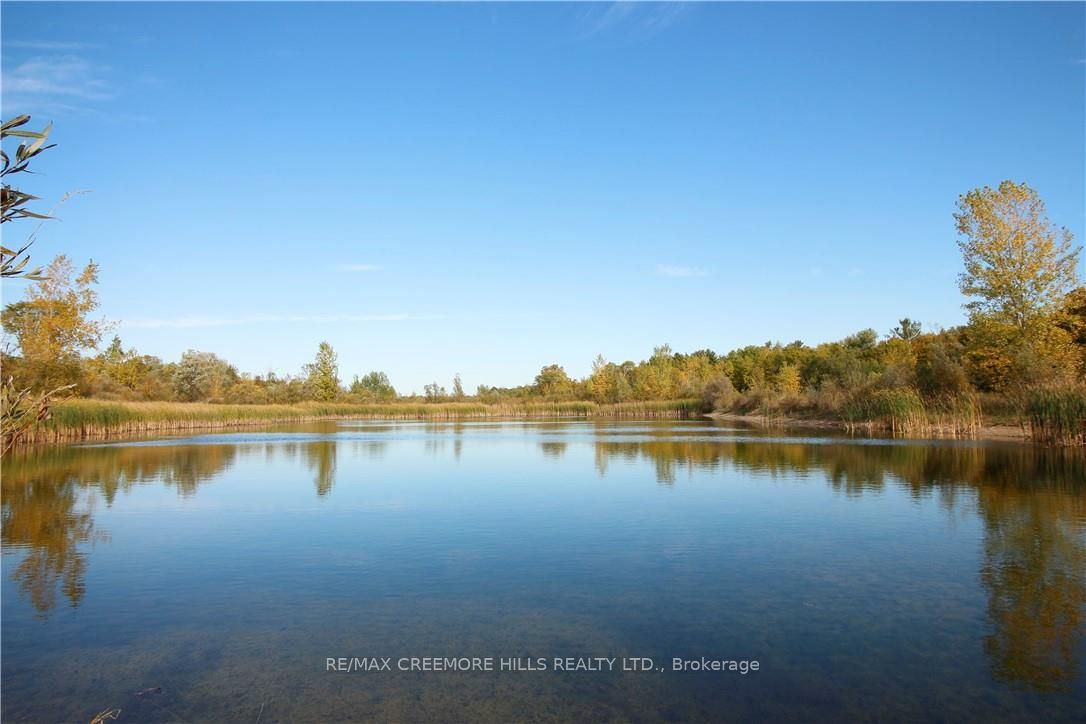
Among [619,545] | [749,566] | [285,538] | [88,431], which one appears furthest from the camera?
[88,431]

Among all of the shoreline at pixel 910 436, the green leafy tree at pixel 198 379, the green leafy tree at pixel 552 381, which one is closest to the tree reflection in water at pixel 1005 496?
the shoreline at pixel 910 436

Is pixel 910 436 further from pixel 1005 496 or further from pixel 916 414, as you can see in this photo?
pixel 1005 496

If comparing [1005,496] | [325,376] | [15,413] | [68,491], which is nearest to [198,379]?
[325,376]

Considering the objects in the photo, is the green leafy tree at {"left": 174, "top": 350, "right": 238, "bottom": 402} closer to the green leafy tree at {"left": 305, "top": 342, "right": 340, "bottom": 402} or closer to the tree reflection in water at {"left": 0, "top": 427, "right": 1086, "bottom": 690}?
the green leafy tree at {"left": 305, "top": 342, "right": 340, "bottom": 402}

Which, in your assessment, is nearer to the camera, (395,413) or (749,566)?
(749,566)

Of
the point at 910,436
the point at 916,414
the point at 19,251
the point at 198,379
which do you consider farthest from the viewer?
the point at 198,379

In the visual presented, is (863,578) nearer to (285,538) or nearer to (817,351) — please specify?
(285,538)

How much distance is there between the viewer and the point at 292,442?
28.9 metres

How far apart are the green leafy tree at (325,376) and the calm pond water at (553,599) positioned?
193 feet

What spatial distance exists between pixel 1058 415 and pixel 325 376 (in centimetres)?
6428

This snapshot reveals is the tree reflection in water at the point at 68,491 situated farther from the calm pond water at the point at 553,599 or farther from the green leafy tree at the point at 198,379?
the green leafy tree at the point at 198,379

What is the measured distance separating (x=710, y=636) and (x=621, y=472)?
1117 cm

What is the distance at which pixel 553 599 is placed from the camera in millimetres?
6434

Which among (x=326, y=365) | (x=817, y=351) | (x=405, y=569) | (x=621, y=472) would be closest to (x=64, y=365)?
(x=621, y=472)
